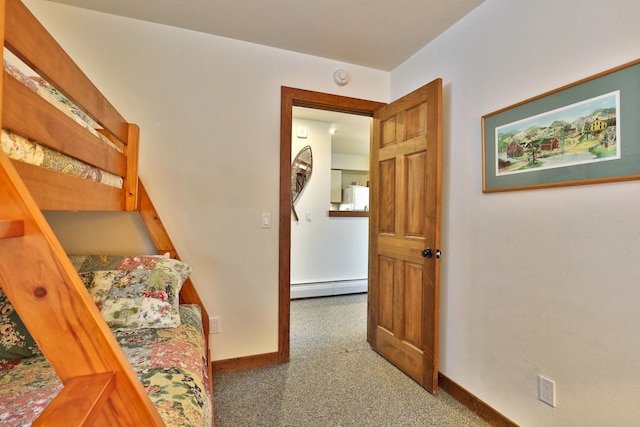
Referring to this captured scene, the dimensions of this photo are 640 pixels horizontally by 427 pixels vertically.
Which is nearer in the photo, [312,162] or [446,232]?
[446,232]

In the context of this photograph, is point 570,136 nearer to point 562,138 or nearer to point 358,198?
point 562,138

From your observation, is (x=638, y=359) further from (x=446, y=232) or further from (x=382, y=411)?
(x=382, y=411)

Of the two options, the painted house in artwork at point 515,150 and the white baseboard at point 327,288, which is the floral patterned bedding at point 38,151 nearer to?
the painted house in artwork at point 515,150

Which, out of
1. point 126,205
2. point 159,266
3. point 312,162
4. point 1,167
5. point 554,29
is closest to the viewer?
point 1,167

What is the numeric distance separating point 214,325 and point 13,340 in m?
1.09

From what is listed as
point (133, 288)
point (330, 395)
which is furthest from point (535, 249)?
point (133, 288)

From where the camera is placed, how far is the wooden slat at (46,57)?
0.65 metres

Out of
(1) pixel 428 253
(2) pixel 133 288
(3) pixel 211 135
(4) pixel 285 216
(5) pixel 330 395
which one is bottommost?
(5) pixel 330 395

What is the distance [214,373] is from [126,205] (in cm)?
137

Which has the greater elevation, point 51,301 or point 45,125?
point 45,125

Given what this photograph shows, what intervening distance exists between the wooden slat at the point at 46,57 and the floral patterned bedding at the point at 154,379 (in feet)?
3.14

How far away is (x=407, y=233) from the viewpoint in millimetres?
2201

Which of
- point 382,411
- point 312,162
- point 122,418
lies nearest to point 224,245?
point 382,411

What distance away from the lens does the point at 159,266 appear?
1.72m
